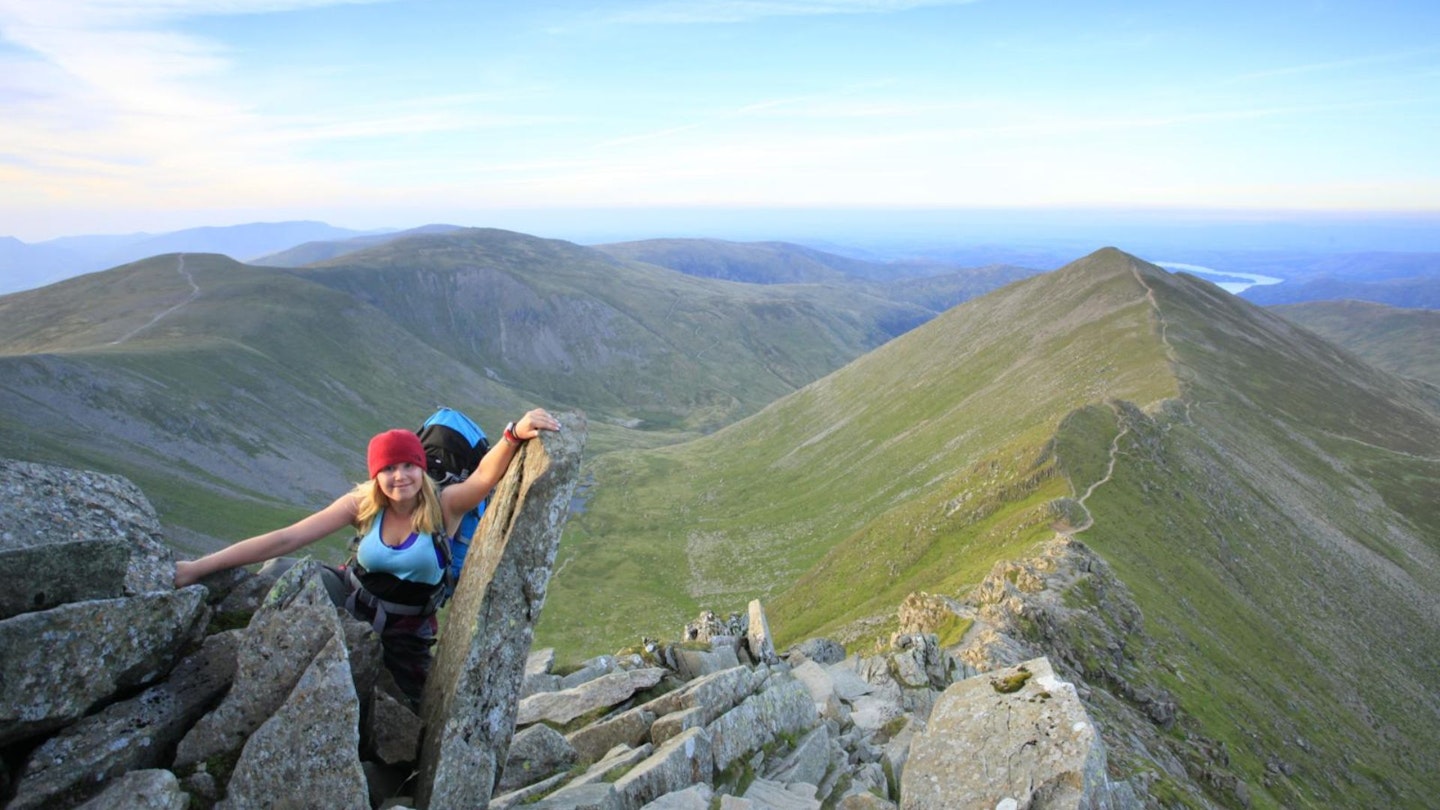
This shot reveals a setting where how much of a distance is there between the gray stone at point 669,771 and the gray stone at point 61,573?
29.5 feet

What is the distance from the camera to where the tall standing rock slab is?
38.6 feet

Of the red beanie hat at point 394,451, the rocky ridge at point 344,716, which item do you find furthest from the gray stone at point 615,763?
the red beanie hat at point 394,451

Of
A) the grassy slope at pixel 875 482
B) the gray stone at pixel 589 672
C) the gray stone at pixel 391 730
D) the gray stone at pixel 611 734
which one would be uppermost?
the gray stone at pixel 391 730

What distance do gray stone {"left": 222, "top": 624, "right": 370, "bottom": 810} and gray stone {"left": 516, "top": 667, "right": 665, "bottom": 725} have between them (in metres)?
10.2

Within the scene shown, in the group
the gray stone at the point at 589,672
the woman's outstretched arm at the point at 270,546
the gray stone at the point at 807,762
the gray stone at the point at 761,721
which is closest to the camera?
the woman's outstretched arm at the point at 270,546

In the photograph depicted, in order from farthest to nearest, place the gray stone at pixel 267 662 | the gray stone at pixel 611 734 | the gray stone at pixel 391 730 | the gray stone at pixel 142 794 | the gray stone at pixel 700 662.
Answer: the gray stone at pixel 700 662, the gray stone at pixel 611 734, the gray stone at pixel 391 730, the gray stone at pixel 267 662, the gray stone at pixel 142 794

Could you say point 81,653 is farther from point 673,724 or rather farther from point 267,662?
point 673,724

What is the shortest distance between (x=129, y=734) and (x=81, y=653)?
4.49 feet

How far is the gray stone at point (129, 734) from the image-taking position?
9109 mm

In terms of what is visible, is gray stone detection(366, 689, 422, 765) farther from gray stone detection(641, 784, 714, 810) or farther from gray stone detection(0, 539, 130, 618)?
gray stone detection(641, 784, 714, 810)

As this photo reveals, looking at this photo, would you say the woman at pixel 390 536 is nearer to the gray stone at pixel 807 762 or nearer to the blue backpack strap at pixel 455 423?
the blue backpack strap at pixel 455 423

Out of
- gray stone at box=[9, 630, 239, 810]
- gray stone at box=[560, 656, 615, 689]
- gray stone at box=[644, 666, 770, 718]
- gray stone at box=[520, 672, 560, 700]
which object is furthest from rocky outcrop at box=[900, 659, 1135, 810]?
gray stone at box=[520, 672, 560, 700]

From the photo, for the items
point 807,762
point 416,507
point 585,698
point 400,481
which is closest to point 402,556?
point 416,507

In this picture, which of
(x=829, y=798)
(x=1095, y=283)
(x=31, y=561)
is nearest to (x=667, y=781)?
(x=829, y=798)
